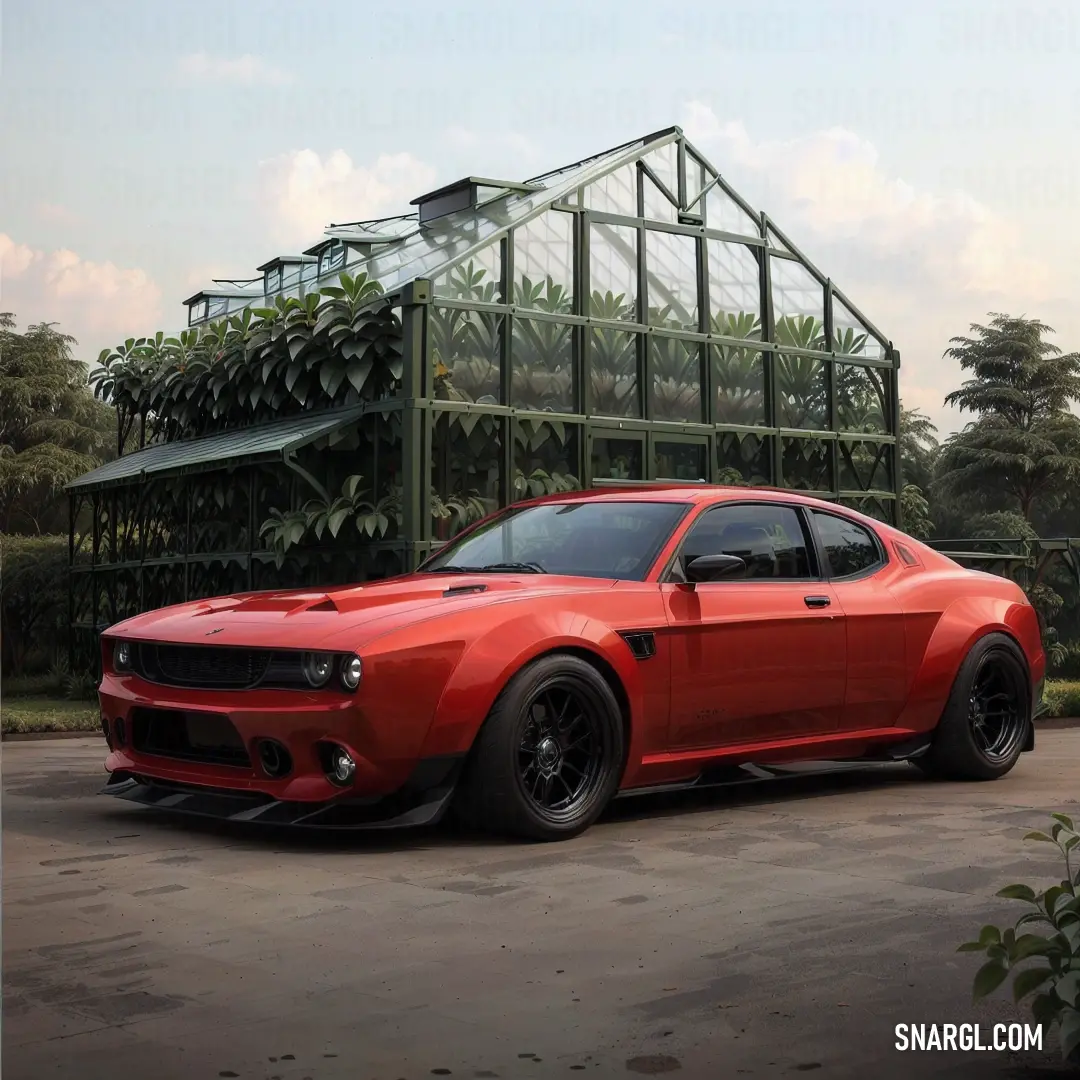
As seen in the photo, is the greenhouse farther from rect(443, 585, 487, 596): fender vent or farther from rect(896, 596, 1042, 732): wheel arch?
rect(443, 585, 487, 596): fender vent

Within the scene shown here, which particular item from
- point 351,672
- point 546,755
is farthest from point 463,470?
point 351,672

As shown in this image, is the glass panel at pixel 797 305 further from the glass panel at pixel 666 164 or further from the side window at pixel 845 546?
the side window at pixel 845 546

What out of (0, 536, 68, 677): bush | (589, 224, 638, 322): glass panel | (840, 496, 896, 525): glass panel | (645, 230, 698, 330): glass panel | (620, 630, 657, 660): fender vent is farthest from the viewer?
(0, 536, 68, 677): bush

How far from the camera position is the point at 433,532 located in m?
13.3

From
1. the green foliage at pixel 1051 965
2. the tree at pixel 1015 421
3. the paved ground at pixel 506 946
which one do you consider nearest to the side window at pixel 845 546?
the paved ground at pixel 506 946

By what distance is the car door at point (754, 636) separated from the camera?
6641 millimetres

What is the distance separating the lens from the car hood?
19.3ft

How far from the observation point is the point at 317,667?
579cm

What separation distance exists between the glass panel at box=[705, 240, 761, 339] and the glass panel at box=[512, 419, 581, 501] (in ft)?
7.80

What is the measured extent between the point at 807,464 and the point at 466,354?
181 inches

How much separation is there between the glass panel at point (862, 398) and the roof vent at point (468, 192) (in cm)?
397

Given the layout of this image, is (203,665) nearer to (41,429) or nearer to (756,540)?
(756,540)

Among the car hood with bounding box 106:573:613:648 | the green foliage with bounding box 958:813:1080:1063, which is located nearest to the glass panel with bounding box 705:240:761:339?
the car hood with bounding box 106:573:613:648

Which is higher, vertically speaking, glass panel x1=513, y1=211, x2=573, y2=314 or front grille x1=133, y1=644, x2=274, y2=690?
glass panel x1=513, y1=211, x2=573, y2=314
